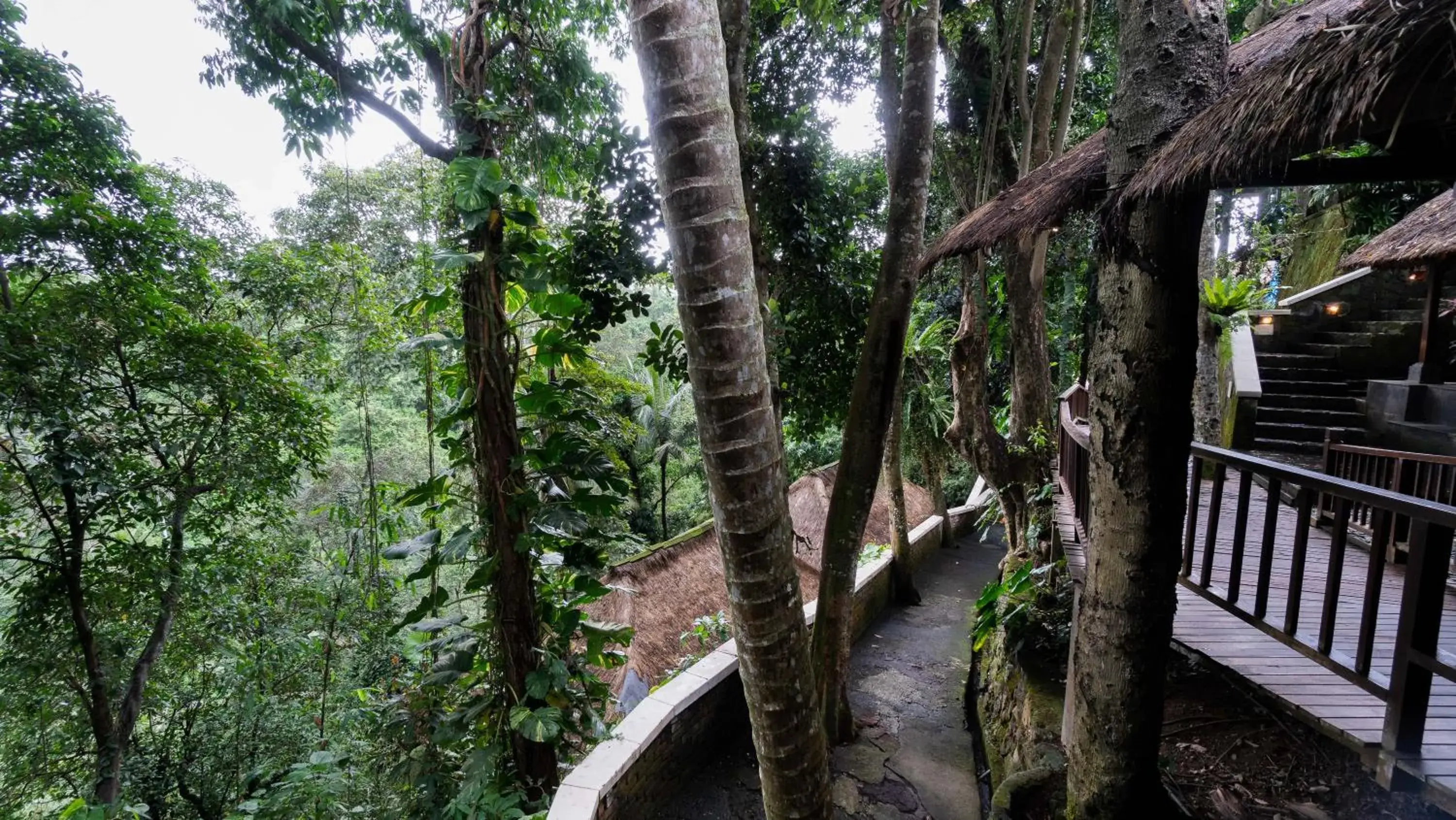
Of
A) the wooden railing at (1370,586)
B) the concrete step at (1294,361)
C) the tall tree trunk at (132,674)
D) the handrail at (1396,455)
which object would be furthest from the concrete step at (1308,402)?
the tall tree trunk at (132,674)

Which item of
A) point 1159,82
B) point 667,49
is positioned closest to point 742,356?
point 667,49

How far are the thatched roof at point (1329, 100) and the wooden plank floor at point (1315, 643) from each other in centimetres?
163

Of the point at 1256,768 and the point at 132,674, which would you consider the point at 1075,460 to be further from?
the point at 132,674

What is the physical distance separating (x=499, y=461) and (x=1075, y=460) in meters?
3.83

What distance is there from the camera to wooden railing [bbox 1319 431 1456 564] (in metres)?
4.12

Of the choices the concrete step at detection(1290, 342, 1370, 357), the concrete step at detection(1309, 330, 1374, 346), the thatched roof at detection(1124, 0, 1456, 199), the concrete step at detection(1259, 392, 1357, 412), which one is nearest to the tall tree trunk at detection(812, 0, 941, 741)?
the thatched roof at detection(1124, 0, 1456, 199)

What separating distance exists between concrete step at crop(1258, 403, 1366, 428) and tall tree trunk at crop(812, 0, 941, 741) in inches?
269

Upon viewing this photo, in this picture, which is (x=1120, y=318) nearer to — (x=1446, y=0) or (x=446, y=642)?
(x=1446, y=0)

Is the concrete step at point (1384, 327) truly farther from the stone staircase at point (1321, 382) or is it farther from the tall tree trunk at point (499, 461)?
the tall tree trunk at point (499, 461)

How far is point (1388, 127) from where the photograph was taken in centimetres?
180

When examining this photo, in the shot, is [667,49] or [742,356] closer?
[667,49]

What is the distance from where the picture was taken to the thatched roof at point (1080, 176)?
2512 mm

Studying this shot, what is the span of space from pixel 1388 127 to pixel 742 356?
2032 millimetres

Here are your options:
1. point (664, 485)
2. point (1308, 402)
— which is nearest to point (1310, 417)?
point (1308, 402)
